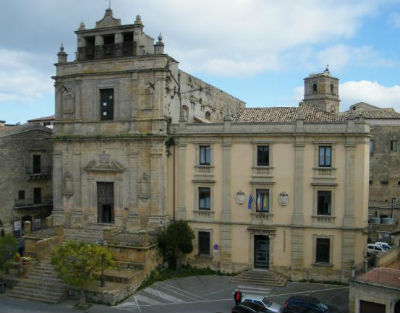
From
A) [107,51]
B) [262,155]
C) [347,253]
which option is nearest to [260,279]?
[347,253]

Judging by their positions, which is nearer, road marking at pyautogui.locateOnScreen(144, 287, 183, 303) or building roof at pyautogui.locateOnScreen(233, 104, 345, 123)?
road marking at pyautogui.locateOnScreen(144, 287, 183, 303)

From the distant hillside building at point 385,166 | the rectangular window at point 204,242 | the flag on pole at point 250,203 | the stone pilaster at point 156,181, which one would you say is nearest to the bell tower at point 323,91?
the distant hillside building at point 385,166

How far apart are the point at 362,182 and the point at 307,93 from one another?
4546 cm

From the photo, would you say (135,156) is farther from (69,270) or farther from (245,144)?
(69,270)

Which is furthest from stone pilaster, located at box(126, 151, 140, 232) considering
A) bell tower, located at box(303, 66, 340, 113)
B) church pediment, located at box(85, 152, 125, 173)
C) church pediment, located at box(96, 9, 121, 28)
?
bell tower, located at box(303, 66, 340, 113)

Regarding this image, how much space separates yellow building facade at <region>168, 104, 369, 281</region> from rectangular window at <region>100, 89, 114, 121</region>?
5.75m

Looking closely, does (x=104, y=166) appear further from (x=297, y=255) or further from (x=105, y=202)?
(x=297, y=255)

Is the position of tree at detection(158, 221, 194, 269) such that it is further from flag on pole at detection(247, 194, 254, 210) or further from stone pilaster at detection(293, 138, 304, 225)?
stone pilaster at detection(293, 138, 304, 225)

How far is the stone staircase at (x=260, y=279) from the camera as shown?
2994 cm

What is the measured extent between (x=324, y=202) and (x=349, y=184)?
7.06 ft

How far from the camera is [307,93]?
240 feet

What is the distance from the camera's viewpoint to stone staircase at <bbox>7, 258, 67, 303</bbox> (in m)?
27.1

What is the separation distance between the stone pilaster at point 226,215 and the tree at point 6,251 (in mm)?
14703

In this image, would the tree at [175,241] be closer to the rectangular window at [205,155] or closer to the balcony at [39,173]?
the rectangular window at [205,155]
